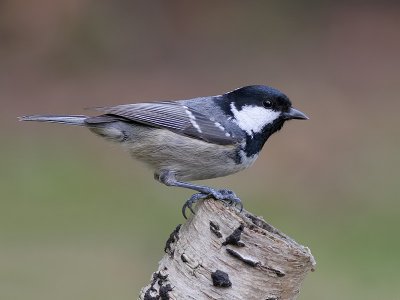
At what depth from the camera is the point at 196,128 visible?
12.4 feet

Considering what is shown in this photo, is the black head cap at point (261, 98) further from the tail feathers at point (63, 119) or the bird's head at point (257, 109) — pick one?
the tail feathers at point (63, 119)

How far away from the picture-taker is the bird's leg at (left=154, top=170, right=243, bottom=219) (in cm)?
306

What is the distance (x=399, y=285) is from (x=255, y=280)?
4.09 meters

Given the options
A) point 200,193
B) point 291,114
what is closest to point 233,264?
point 200,193

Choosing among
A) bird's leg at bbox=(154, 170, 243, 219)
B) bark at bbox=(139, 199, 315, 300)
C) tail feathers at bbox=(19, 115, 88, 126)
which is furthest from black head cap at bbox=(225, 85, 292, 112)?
bark at bbox=(139, 199, 315, 300)

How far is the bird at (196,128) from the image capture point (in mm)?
3734

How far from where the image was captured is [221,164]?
3.73 meters

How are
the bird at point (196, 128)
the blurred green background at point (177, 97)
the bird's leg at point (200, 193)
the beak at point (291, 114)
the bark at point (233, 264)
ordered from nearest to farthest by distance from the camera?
the bark at point (233, 264) < the bird's leg at point (200, 193) < the bird at point (196, 128) < the beak at point (291, 114) < the blurred green background at point (177, 97)

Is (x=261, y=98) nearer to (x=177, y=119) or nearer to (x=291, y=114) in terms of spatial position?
(x=291, y=114)

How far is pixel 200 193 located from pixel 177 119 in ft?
1.86

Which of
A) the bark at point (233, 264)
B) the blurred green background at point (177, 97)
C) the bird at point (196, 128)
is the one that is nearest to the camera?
the bark at point (233, 264)

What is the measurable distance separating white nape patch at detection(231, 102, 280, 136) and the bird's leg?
1.19 ft

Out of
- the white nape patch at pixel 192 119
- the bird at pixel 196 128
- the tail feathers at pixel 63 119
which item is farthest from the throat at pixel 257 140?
the tail feathers at pixel 63 119

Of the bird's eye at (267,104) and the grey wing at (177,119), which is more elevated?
the bird's eye at (267,104)
